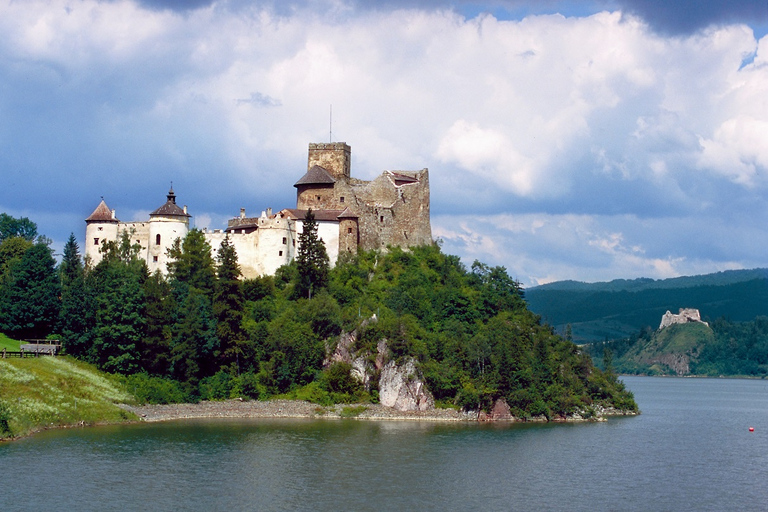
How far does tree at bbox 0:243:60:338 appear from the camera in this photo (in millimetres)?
65125

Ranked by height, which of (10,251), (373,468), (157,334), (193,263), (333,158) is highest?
(333,158)

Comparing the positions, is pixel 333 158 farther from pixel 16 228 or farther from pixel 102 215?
pixel 16 228

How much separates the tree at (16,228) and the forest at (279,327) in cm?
1826

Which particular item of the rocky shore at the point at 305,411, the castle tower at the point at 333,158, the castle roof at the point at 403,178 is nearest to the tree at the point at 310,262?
the castle tower at the point at 333,158

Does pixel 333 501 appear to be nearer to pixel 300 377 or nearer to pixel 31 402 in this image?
pixel 31 402

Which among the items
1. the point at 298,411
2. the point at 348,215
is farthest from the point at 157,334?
the point at 348,215

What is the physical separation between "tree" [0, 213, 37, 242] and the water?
41.3 metres

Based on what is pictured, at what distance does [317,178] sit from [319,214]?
3626mm

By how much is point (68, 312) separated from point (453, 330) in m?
25.9

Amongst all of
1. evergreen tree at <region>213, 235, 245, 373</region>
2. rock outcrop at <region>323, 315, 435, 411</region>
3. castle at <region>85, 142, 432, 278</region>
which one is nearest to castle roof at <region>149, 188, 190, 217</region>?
castle at <region>85, 142, 432, 278</region>

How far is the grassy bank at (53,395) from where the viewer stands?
5172 centimetres

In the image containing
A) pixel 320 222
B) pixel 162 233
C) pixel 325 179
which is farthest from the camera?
pixel 325 179

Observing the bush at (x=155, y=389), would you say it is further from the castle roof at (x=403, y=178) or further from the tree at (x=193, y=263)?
the castle roof at (x=403, y=178)

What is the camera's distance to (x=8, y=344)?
63.3m
